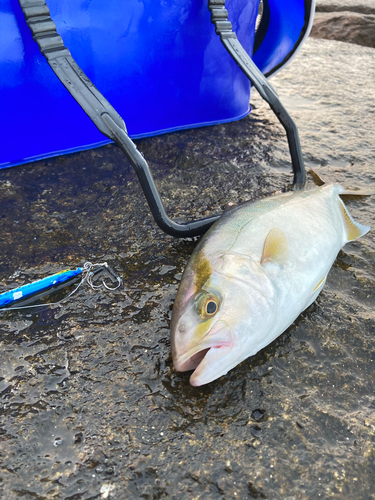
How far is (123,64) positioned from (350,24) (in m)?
6.30

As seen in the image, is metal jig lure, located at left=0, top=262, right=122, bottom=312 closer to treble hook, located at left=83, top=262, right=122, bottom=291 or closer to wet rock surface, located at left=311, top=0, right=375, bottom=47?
treble hook, located at left=83, top=262, right=122, bottom=291

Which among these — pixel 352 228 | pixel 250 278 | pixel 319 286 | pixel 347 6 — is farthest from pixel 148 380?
pixel 347 6

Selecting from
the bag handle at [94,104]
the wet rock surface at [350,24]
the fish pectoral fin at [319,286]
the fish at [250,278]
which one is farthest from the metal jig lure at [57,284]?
the wet rock surface at [350,24]

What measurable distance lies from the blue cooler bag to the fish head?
96 centimetres

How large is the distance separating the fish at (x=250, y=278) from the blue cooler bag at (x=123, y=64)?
818 mm

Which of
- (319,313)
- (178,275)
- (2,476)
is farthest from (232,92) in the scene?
(2,476)

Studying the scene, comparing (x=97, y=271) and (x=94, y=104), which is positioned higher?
(x=94, y=104)

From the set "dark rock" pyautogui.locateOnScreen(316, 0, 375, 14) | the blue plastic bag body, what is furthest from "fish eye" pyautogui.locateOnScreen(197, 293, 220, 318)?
"dark rock" pyautogui.locateOnScreen(316, 0, 375, 14)

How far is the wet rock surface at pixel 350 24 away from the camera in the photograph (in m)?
Answer: 7.47

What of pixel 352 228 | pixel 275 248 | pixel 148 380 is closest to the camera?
pixel 148 380

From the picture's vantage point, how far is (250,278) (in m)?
1.86

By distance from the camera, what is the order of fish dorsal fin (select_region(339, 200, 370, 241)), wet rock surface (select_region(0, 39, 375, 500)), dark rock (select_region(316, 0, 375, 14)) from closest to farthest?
1. wet rock surface (select_region(0, 39, 375, 500))
2. fish dorsal fin (select_region(339, 200, 370, 241))
3. dark rock (select_region(316, 0, 375, 14))

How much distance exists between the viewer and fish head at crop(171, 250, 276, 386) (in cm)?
167

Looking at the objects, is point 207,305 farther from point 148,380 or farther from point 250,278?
point 148,380
